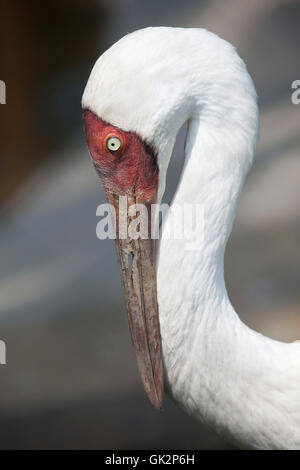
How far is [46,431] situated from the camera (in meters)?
2.94

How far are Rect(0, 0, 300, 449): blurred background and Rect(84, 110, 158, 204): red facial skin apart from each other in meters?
1.49

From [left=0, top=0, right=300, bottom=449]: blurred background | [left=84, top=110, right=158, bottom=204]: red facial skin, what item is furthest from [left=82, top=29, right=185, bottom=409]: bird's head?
[left=0, top=0, right=300, bottom=449]: blurred background

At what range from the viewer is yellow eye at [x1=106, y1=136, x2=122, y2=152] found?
5.04 ft

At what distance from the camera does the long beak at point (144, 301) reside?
1621 mm

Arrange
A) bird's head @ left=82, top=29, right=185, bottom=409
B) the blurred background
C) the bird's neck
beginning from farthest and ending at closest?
the blurred background < the bird's neck < bird's head @ left=82, top=29, right=185, bottom=409

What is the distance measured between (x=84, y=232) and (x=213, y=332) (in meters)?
2.32

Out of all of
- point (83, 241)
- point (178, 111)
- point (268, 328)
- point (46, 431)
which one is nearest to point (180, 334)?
point (178, 111)

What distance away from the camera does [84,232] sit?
3.88m

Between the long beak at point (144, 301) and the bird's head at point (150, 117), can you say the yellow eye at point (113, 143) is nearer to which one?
the bird's head at point (150, 117)

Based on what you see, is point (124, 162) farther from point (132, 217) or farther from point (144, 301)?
point (144, 301)

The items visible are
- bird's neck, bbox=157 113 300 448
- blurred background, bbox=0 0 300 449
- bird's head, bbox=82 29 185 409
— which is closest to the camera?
bird's head, bbox=82 29 185 409

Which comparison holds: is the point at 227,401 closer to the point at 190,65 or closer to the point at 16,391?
the point at 190,65

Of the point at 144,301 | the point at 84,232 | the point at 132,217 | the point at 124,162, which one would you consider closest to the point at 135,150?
the point at 124,162

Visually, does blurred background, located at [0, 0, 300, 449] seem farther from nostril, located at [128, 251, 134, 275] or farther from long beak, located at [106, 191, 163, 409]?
nostril, located at [128, 251, 134, 275]
